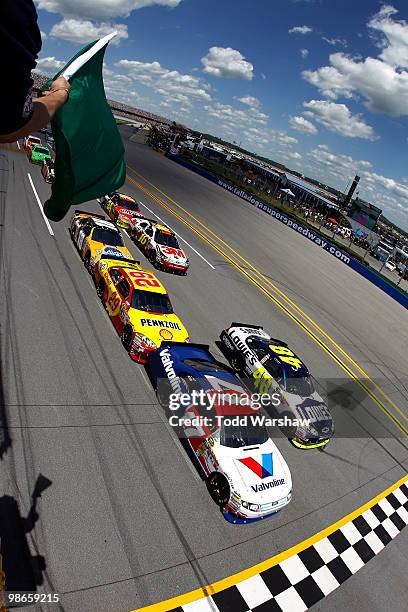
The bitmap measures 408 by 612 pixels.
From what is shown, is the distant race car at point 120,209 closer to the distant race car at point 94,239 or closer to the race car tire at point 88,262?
the distant race car at point 94,239

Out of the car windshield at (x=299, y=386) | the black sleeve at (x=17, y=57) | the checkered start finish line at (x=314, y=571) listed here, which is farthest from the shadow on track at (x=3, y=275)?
the car windshield at (x=299, y=386)

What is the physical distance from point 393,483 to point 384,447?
1.31m

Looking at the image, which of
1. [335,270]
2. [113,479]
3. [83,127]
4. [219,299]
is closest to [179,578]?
[113,479]

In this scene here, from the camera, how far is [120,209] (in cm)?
1958

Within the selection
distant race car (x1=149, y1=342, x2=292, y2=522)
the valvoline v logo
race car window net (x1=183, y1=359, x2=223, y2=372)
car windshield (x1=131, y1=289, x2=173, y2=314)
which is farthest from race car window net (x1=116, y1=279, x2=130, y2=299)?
the valvoline v logo

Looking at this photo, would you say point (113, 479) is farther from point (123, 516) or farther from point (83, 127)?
point (83, 127)

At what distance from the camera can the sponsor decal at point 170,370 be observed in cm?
811

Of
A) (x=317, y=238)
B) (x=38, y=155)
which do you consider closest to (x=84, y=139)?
(x=38, y=155)

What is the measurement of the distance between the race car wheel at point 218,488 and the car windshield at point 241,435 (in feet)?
1.93

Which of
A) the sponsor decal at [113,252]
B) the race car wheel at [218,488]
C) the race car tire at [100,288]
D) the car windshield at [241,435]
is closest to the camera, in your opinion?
the race car wheel at [218,488]

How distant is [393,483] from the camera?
9336mm

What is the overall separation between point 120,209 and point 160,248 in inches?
191

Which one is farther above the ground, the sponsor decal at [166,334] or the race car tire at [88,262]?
the sponsor decal at [166,334]

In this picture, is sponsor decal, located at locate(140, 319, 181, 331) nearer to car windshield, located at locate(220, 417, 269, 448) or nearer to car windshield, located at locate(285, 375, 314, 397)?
car windshield, located at locate(285, 375, 314, 397)
